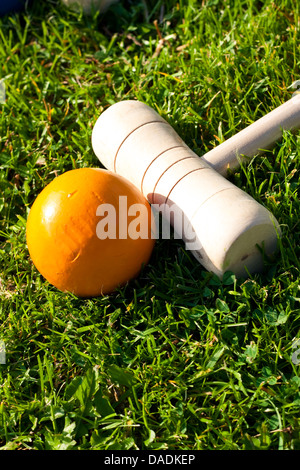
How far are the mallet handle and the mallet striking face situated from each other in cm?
9

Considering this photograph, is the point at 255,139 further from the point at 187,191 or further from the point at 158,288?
the point at 158,288

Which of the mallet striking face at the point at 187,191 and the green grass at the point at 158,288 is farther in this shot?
the mallet striking face at the point at 187,191

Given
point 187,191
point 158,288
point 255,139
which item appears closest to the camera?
point 187,191

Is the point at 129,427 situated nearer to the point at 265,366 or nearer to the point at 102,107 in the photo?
the point at 265,366

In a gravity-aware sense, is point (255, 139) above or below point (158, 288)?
above

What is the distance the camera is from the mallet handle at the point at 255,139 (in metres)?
2.49

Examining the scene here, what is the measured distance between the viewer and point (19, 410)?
6.84ft

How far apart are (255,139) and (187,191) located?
1.53ft

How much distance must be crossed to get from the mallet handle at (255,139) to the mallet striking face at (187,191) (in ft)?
0.30

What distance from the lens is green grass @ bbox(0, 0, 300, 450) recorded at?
201 centimetres

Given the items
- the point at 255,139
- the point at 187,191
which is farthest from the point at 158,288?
the point at 255,139

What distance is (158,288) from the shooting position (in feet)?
7.80

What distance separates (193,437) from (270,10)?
2241 millimetres
